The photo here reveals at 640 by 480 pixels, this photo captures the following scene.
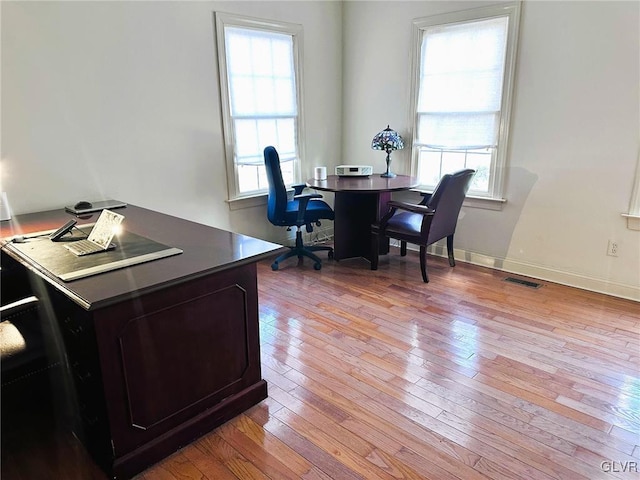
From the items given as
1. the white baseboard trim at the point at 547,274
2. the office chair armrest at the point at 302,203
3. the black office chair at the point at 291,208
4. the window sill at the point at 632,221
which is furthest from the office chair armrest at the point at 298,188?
the window sill at the point at 632,221

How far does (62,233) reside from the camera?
2.11 meters

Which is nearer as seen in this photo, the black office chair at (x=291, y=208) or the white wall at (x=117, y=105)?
the white wall at (x=117, y=105)

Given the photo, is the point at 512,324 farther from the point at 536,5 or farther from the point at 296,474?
the point at 536,5

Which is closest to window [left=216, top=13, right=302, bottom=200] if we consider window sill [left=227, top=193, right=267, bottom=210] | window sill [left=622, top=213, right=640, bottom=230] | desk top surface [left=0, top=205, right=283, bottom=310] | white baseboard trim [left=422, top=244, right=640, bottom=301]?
window sill [left=227, top=193, right=267, bottom=210]

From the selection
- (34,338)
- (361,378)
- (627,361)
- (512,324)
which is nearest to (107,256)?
(34,338)

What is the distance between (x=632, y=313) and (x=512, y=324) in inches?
36.1

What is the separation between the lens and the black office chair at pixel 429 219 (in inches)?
135

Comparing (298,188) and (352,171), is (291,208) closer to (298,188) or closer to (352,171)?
(298,188)

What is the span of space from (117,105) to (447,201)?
101 inches

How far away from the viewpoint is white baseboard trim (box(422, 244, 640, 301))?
3324mm

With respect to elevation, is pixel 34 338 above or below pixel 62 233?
below

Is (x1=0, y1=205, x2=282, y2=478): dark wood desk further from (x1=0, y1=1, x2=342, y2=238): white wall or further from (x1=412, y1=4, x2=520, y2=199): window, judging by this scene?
(x1=412, y1=4, x2=520, y2=199): window

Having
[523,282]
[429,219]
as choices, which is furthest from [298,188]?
[523,282]

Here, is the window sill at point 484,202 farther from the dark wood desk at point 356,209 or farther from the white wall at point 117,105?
the white wall at point 117,105
